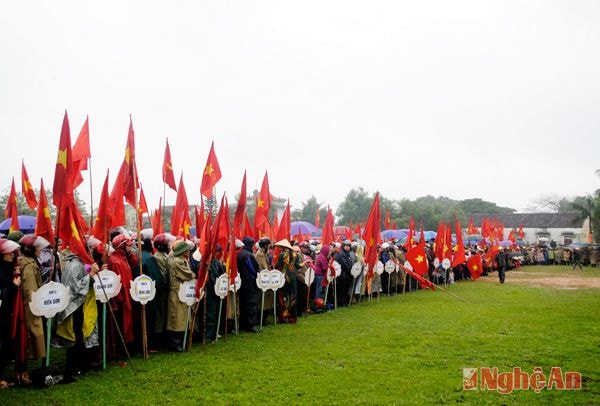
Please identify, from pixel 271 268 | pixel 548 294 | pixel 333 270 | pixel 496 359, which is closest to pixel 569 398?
pixel 496 359

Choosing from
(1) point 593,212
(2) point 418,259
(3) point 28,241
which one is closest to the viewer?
(3) point 28,241

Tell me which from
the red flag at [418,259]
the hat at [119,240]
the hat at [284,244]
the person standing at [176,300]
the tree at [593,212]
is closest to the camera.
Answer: the hat at [119,240]

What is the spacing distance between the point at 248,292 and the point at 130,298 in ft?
10.5

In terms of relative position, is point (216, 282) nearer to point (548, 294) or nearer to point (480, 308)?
point (480, 308)

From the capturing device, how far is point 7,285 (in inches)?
259

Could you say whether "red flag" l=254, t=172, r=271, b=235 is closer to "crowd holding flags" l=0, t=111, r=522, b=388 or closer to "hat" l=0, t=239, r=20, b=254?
"crowd holding flags" l=0, t=111, r=522, b=388

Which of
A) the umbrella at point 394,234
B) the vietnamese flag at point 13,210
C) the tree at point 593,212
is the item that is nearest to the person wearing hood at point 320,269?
the vietnamese flag at point 13,210

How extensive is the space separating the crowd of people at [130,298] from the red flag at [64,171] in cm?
74

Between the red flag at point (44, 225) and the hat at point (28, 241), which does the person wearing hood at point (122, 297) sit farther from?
the hat at point (28, 241)

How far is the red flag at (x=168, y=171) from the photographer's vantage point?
12.9 metres

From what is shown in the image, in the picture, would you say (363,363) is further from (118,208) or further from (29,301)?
(118,208)

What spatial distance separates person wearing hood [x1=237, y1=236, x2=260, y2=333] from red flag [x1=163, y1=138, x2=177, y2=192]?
3.30 meters

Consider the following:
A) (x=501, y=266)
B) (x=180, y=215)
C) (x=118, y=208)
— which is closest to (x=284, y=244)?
(x=180, y=215)

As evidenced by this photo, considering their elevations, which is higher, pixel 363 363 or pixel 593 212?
pixel 593 212
